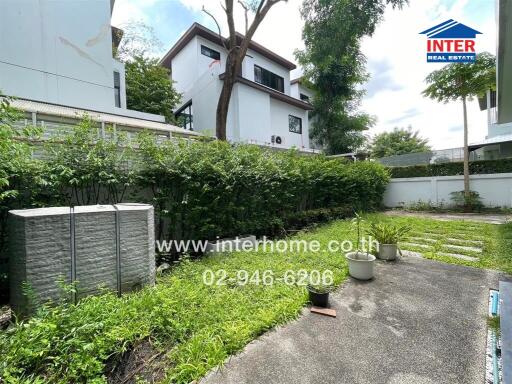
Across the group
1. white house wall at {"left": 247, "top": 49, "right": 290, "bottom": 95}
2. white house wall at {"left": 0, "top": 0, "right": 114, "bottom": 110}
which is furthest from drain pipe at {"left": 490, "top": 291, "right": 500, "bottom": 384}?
white house wall at {"left": 247, "top": 49, "right": 290, "bottom": 95}

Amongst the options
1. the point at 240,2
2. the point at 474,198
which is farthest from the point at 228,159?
the point at 474,198

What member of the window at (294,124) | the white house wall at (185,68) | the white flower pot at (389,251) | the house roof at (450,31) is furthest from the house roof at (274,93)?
the white flower pot at (389,251)

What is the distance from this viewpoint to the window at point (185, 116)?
1421cm

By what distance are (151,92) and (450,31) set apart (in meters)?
14.1

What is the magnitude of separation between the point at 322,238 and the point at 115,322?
15.2ft

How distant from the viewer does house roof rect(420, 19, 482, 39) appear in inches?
295

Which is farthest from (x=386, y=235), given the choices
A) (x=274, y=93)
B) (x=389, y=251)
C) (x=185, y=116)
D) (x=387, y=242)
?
(x=185, y=116)

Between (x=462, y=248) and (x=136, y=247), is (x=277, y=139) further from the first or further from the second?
(x=136, y=247)

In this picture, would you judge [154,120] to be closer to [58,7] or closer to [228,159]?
[58,7]

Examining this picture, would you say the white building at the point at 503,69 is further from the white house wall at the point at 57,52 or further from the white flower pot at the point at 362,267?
the white house wall at the point at 57,52

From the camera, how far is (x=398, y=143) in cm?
3469

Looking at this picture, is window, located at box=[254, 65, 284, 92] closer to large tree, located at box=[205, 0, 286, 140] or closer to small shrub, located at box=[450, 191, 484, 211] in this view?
large tree, located at box=[205, 0, 286, 140]

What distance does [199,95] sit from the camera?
1307cm

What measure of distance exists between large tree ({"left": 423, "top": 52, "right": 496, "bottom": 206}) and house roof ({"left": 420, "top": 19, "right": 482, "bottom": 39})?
69.6 inches
